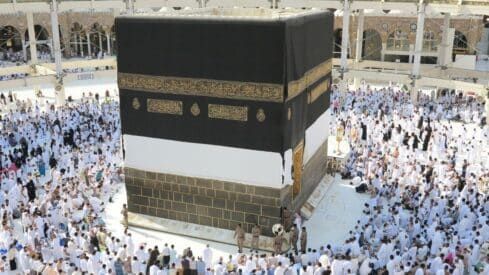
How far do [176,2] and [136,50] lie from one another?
A: 1260cm

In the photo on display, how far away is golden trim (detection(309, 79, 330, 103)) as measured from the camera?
1349cm

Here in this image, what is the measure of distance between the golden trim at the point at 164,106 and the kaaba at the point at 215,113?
2 cm

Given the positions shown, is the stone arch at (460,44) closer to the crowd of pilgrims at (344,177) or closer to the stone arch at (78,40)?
the crowd of pilgrims at (344,177)

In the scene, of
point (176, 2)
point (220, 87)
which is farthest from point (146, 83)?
point (176, 2)

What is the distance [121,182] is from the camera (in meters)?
15.1

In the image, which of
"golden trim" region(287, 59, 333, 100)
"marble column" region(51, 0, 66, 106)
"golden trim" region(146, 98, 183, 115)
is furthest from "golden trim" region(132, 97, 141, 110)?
"marble column" region(51, 0, 66, 106)

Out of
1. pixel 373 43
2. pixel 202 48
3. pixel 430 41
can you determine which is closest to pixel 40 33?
pixel 373 43

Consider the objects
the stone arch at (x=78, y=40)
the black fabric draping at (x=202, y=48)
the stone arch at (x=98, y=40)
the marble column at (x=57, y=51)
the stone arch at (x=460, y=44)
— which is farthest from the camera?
the stone arch at (x=98, y=40)

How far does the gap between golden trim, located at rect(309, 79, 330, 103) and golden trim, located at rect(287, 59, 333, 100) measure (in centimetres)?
25

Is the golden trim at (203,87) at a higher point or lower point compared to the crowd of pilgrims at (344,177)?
higher

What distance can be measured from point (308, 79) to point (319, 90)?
1.49 m

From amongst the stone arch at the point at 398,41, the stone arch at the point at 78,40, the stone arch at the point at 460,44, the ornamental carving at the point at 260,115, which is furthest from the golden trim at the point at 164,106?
the stone arch at the point at 460,44

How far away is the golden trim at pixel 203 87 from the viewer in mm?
11117

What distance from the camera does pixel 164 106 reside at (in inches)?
475
